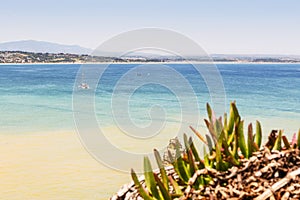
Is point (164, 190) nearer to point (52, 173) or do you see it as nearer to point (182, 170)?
point (182, 170)

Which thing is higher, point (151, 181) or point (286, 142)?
point (286, 142)

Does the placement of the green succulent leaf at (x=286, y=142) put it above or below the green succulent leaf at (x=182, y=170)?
above

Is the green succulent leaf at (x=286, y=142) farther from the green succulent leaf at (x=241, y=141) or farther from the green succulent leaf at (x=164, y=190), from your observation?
the green succulent leaf at (x=164, y=190)

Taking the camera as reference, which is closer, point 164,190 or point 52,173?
point 164,190

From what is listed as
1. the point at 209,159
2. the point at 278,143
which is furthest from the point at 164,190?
the point at 278,143

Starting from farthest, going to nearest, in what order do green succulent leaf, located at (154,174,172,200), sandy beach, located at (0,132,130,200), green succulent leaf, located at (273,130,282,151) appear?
sandy beach, located at (0,132,130,200) < green succulent leaf, located at (273,130,282,151) < green succulent leaf, located at (154,174,172,200)

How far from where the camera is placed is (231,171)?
1.22 metres

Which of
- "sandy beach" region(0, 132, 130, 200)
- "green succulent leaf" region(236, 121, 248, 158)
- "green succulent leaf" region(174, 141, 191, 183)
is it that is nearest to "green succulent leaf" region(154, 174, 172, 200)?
"green succulent leaf" region(174, 141, 191, 183)

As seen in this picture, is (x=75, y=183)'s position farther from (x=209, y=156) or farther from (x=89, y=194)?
(x=209, y=156)

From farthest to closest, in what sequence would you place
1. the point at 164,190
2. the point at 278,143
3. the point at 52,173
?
the point at 52,173, the point at 278,143, the point at 164,190

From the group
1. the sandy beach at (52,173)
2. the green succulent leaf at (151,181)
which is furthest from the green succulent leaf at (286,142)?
the sandy beach at (52,173)

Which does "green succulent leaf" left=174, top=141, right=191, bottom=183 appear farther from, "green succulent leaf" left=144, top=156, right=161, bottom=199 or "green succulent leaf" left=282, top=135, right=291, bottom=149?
"green succulent leaf" left=282, top=135, right=291, bottom=149

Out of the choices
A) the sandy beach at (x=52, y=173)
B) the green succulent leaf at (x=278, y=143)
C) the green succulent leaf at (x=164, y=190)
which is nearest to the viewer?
the green succulent leaf at (x=164, y=190)

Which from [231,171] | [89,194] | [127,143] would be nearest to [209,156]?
[231,171]
